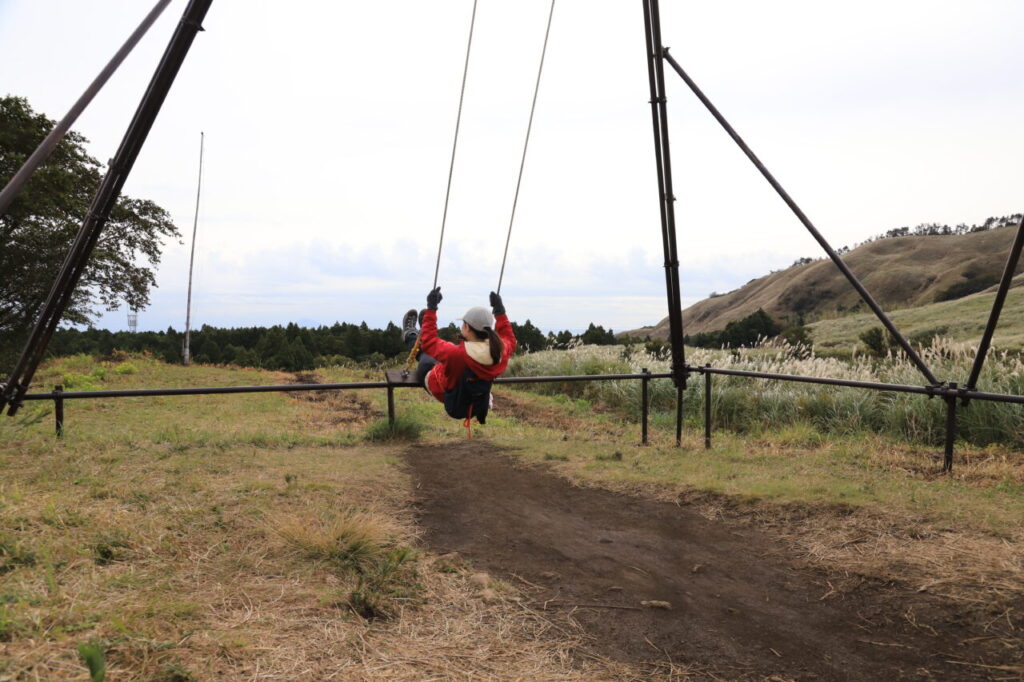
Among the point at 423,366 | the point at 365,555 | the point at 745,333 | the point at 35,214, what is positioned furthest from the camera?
the point at 745,333

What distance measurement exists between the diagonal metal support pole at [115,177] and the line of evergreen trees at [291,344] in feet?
53.9

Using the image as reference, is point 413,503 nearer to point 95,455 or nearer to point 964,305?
point 95,455

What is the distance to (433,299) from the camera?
592 cm

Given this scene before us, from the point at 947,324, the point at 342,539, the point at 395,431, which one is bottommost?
the point at 342,539

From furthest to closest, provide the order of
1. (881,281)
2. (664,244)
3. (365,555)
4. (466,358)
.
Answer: (881,281)
(664,244)
(466,358)
(365,555)

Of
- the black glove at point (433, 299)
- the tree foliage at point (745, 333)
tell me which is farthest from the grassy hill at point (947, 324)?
the black glove at point (433, 299)

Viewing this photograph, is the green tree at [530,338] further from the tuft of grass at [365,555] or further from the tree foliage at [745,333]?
the tuft of grass at [365,555]

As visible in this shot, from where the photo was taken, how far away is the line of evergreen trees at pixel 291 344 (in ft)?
76.0

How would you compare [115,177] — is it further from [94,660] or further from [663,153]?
[663,153]

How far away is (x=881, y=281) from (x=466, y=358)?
5242cm

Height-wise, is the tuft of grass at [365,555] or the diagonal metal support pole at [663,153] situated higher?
the diagonal metal support pole at [663,153]

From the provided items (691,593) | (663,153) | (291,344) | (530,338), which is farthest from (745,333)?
(691,593)

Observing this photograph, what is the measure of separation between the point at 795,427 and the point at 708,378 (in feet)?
6.74

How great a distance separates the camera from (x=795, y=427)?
30.7 ft
